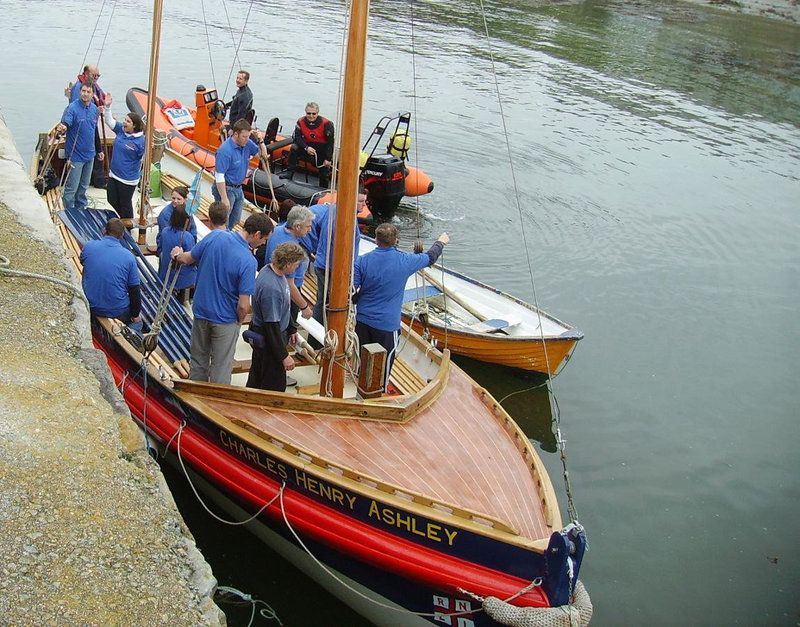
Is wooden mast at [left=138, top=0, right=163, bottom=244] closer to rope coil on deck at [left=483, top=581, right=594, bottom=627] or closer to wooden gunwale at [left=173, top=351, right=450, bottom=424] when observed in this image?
wooden gunwale at [left=173, top=351, right=450, bottom=424]

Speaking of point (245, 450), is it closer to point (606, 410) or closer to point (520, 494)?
point (520, 494)

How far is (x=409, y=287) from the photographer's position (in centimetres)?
1117

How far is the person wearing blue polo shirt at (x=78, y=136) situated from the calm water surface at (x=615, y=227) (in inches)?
193

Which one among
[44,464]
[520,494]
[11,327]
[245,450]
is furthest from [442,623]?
[11,327]

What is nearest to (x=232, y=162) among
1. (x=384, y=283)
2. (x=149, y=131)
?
(x=149, y=131)

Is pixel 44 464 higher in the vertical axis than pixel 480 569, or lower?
higher

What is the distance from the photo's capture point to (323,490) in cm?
605

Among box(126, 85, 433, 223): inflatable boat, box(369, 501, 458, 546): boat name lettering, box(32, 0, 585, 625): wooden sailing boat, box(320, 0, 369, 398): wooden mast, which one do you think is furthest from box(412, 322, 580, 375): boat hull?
box(369, 501, 458, 546): boat name lettering

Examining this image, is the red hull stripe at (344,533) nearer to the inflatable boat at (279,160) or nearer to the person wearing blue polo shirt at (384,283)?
the person wearing blue polo shirt at (384,283)

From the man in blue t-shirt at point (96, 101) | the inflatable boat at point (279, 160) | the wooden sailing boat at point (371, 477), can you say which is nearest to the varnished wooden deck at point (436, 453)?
the wooden sailing boat at point (371, 477)

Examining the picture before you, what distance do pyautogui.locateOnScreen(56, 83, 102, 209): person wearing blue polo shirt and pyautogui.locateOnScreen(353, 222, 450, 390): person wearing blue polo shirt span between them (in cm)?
541

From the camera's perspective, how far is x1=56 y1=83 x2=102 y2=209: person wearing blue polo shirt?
1055 cm

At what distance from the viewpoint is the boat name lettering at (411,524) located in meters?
5.63

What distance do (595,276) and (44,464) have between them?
1204cm
